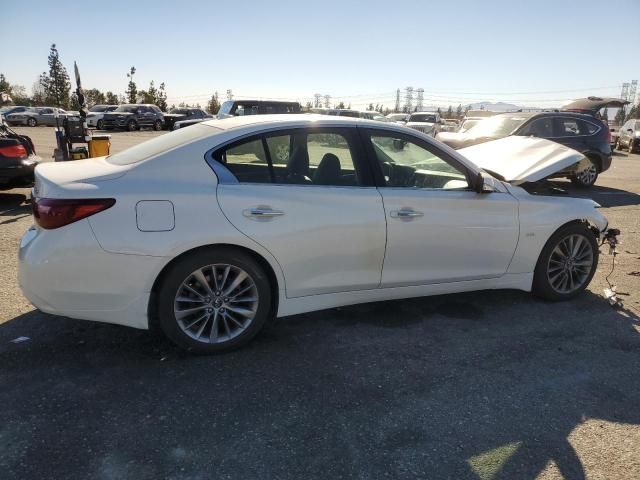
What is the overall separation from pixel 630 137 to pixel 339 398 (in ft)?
87.6

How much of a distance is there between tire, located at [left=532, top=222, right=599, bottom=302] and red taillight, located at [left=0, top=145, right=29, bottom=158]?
7.40 metres

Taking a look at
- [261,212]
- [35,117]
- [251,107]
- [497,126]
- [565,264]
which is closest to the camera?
[261,212]

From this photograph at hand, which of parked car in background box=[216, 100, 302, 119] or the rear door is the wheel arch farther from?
parked car in background box=[216, 100, 302, 119]

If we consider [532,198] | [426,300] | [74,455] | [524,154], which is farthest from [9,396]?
[524,154]

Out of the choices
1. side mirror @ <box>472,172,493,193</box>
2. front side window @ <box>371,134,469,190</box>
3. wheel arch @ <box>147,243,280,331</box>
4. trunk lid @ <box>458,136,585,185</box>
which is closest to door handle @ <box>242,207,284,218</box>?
wheel arch @ <box>147,243,280,331</box>

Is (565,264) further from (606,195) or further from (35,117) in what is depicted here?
(35,117)

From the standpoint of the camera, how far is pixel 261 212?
325 centimetres

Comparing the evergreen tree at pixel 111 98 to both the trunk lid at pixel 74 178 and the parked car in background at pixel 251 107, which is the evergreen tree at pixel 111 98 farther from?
the trunk lid at pixel 74 178

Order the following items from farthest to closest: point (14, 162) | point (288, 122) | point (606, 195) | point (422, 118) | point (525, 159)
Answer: point (422, 118) → point (606, 195) → point (14, 162) → point (525, 159) → point (288, 122)

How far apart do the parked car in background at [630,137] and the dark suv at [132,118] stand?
87.8 ft

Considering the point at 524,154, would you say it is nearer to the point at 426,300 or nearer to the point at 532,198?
the point at 532,198

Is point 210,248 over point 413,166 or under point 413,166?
under

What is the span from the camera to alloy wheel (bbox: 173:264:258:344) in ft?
10.6

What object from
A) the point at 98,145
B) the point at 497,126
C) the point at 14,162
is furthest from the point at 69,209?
the point at 497,126
